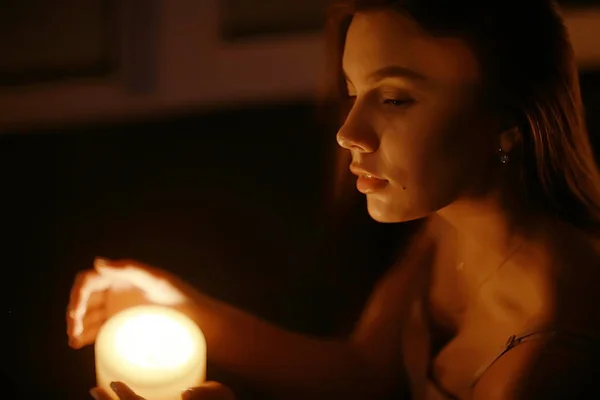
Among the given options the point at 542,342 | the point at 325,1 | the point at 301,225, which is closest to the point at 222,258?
the point at 301,225

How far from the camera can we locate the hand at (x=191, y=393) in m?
0.71

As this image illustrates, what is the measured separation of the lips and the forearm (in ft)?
0.81

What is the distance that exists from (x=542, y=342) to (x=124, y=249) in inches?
23.7

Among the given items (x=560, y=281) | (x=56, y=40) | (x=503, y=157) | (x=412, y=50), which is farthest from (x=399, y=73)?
(x=56, y=40)

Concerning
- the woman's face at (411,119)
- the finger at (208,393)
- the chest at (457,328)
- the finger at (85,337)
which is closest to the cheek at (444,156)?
the woman's face at (411,119)

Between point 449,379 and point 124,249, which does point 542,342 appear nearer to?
point 449,379

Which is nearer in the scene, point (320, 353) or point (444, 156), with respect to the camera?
point (444, 156)

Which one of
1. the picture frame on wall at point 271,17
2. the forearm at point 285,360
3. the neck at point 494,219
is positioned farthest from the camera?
the picture frame on wall at point 271,17

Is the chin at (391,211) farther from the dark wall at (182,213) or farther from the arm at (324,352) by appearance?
the dark wall at (182,213)

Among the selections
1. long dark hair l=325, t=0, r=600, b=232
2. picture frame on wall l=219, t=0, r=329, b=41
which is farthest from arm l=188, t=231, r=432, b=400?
picture frame on wall l=219, t=0, r=329, b=41

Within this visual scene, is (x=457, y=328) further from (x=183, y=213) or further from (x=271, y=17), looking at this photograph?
(x=271, y=17)

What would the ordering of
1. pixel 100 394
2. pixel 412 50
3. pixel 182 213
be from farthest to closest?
pixel 182 213 < pixel 100 394 < pixel 412 50

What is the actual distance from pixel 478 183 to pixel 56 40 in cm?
70

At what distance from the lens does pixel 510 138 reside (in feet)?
2.21
